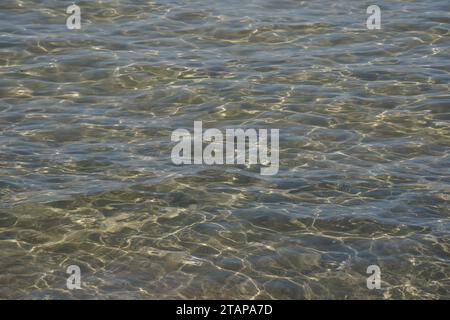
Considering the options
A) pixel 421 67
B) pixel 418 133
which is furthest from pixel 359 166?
pixel 421 67

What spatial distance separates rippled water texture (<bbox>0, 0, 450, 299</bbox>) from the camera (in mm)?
7949

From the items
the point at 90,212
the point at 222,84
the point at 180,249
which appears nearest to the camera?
the point at 180,249

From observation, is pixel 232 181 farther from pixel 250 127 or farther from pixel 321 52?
pixel 321 52

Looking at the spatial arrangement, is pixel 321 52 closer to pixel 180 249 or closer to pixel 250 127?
pixel 250 127

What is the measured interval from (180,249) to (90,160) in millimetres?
1978

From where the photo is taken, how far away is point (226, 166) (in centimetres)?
972

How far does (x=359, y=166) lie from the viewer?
9.66 meters

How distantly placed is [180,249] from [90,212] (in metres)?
1.07

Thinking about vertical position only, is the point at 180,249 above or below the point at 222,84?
below

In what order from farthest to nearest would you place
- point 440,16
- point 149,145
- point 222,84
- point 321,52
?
point 440,16 → point 321,52 → point 222,84 → point 149,145

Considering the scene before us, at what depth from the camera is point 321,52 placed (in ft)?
41.5

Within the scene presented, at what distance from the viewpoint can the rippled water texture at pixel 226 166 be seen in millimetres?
7949

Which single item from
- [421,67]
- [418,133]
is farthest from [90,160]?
[421,67]

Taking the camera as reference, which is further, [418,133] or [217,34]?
[217,34]
